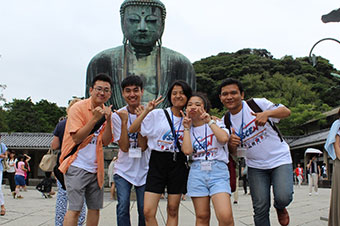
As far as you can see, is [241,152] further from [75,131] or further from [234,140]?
[75,131]

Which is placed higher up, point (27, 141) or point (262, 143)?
point (27, 141)

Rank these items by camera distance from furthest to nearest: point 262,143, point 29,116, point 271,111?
point 29,116 → point 262,143 → point 271,111

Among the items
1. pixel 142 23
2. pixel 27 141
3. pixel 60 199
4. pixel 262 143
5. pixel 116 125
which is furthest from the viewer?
pixel 27 141

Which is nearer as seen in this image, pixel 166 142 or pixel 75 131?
pixel 75 131

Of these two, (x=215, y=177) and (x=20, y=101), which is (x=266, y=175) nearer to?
(x=215, y=177)

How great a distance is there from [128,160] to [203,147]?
0.78 meters

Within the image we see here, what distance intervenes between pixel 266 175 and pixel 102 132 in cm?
167

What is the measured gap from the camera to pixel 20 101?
3350 centimetres

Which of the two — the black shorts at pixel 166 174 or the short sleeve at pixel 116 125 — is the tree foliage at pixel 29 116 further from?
the black shorts at pixel 166 174

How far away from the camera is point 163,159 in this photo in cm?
355

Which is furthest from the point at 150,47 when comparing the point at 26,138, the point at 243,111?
the point at 26,138

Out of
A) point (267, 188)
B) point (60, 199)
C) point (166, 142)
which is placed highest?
point (166, 142)

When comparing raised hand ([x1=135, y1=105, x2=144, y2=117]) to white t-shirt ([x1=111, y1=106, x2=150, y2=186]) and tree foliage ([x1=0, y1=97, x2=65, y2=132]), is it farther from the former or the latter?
tree foliage ([x1=0, y1=97, x2=65, y2=132])

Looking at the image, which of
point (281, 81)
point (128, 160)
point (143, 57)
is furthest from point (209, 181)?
point (281, 81)
